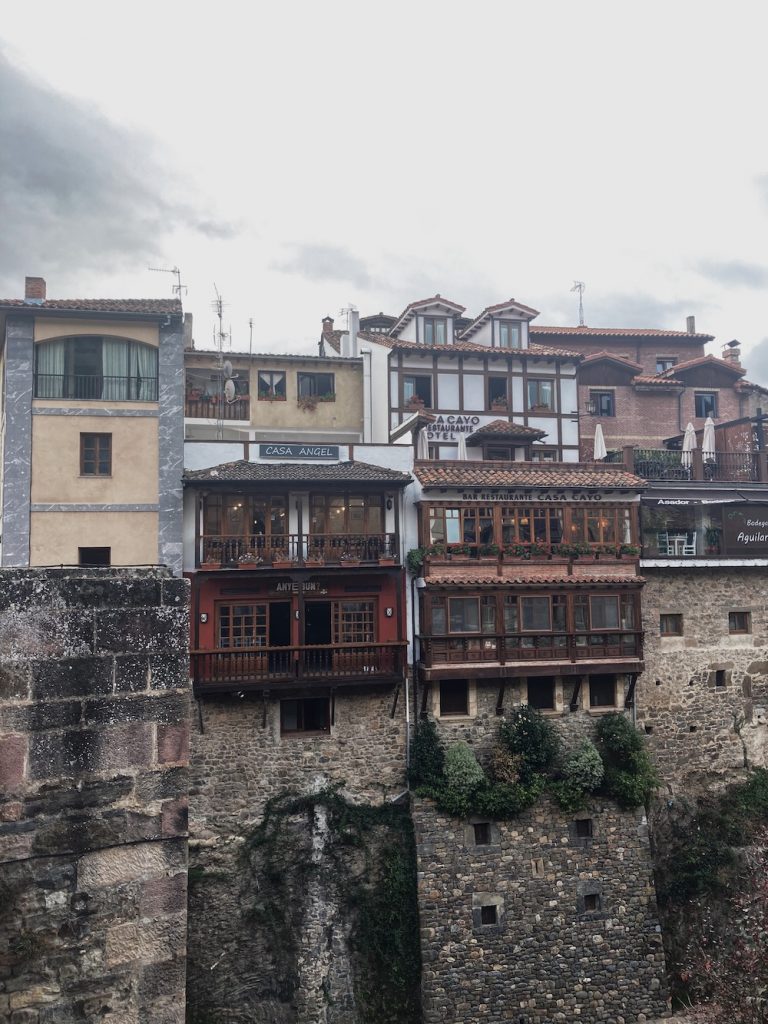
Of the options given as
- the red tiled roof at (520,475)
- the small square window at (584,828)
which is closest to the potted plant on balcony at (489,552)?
the red tiled roof at (520,475)

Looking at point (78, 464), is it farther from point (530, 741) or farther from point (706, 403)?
point (706, 403)

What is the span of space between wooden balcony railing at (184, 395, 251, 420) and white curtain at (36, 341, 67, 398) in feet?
21.1

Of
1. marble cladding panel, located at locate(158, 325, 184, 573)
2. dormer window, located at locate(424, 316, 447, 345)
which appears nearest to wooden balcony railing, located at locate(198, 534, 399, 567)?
marble cladding panel, located at locate(158, 325, 184, 573)

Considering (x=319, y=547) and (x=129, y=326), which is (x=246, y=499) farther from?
(x=129, y=326)

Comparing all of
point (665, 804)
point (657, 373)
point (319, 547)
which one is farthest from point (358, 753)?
point (657, 373)

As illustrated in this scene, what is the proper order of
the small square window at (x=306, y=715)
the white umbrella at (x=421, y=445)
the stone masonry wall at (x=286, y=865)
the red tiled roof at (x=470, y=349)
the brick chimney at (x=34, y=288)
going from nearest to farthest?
the stone masonry wall at (x=286, y=865) < the small square window at (x=306, y=715) < the brick chimney at (x=34, y=288) < the white umbrella at (x=421, y=445) < the red tiled roof at (x=470, y=349)

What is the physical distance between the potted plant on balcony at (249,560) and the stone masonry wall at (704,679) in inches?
525

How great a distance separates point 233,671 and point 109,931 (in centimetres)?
1610

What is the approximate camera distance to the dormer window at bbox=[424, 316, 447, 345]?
101ft

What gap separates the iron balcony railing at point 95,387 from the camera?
22625 mm

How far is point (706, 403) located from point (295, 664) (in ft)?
94.1

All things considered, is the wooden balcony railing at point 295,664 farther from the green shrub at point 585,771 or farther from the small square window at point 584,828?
the small square window at point 584,828

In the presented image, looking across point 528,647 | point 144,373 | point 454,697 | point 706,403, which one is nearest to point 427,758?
point 454,697

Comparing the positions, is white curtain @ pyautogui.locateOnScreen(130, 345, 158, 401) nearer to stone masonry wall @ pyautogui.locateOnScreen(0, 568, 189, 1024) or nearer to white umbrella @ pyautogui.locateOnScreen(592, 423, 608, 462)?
white umbrella @ pyautogui.locateOnScreen(592, 423, 608, 462)
